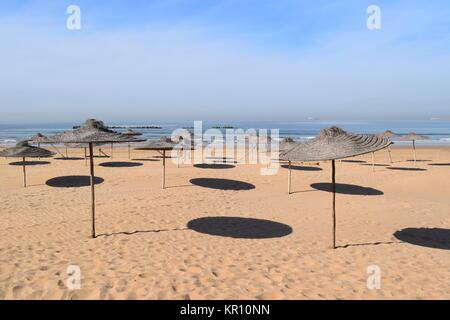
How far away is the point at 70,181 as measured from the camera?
14.9 metres

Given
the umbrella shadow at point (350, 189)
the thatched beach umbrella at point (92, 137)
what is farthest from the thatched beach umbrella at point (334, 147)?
the umbrella shadow at point (350, 189)

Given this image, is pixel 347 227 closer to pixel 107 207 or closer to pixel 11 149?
pixel 107 207

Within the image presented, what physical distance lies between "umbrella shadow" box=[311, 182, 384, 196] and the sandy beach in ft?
0.30

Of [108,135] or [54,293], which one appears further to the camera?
[108,135]

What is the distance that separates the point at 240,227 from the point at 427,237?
194 inches

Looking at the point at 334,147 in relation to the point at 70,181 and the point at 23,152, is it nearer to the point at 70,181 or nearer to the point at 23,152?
the point at 23,152

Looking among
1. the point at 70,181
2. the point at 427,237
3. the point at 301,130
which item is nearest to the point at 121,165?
the point at 70,181

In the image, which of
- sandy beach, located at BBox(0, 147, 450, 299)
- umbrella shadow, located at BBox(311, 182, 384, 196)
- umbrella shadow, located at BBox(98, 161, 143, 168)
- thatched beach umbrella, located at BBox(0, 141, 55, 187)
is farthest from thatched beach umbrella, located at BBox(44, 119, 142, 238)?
umbrella shadow, located at BBox(98, 161, 143, 168)

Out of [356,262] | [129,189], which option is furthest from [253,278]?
[129,189]

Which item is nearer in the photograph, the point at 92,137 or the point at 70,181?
the point at 92,137

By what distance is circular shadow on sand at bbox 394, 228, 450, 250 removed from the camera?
851 cm

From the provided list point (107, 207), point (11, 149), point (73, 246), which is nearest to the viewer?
point (73, 246)
